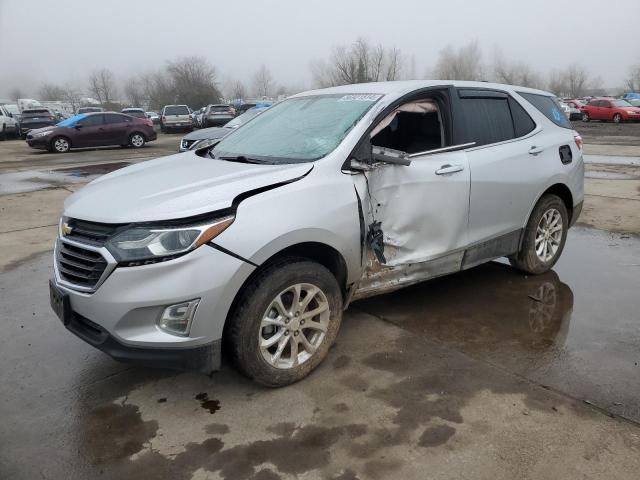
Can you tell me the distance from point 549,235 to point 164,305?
3725mm

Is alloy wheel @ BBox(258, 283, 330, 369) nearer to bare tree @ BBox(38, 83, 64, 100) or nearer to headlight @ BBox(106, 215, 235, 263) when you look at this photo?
headlight @ BBox(106, 215, 235, 263)

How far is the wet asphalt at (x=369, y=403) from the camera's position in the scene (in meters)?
2.60

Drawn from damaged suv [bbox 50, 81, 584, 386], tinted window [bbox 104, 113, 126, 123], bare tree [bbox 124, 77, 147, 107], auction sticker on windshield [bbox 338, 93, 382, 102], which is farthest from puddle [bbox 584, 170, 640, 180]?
bare tree [bbox 124, 77, 147, 107]

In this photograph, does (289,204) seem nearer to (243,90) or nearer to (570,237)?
(570,237)

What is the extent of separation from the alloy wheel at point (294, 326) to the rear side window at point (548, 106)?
2953mm

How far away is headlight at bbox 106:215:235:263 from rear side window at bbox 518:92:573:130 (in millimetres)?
3428

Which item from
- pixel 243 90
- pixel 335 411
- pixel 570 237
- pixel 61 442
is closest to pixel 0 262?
pixel 61 442

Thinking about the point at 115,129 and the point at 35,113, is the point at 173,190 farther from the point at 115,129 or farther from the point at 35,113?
the point at 35,113

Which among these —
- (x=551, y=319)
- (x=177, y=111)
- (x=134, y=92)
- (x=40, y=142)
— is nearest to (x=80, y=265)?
(x=551, y=319)

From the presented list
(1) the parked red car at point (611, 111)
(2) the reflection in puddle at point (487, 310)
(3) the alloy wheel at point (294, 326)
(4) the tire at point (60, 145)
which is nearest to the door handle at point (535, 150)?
(2) the reflection in puddle at point (487, 310)

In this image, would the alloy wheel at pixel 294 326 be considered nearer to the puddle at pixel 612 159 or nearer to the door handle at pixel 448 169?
the door handle at pixel 448 169

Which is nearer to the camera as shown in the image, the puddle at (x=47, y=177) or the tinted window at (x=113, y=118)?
the puddle at (x=47, y=177)

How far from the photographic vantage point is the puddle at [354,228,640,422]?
10.8 ft

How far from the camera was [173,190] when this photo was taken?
3018 mm
